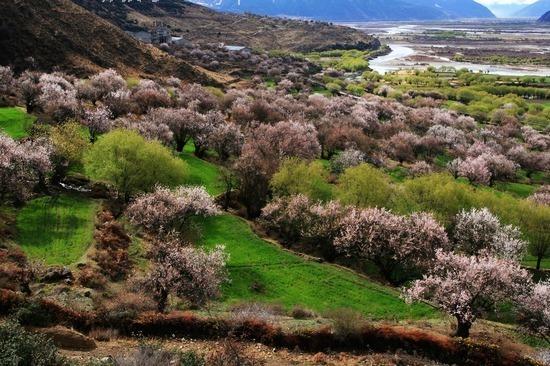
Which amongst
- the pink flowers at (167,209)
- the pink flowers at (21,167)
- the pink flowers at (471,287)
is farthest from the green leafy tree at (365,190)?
the pink flowers at (21,167)

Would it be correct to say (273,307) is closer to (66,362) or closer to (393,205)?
(66,362)

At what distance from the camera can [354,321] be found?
3000cm

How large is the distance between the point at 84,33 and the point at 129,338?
114599 mm

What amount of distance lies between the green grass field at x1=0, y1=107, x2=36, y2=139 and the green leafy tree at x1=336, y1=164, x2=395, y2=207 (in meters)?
38.9

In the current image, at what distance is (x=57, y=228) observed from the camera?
44.3 meters

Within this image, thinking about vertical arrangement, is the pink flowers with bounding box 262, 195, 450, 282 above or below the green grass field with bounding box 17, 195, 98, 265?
below

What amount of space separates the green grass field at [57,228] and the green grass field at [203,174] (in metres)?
14.6

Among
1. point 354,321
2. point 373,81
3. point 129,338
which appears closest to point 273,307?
point 354,321

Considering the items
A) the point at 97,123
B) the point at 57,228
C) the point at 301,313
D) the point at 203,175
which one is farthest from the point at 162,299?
the point at 97,123

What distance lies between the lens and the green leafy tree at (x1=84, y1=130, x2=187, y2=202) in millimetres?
51594

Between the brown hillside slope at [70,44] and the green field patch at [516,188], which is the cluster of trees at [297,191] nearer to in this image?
the green field patch at [516,188]

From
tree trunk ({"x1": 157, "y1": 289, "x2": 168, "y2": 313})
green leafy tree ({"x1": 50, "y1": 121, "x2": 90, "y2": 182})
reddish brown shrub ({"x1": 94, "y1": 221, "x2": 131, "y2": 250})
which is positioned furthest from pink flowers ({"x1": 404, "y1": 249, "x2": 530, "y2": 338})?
green leafy tree ({"x1": 50, "y1": 121, "x2": 90, "y2": 182})

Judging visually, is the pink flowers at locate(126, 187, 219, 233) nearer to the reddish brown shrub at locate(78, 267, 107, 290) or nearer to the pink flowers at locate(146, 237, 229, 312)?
the reddish brown shrub at locate(78, 267, 107, 290)

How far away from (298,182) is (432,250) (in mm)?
17300
